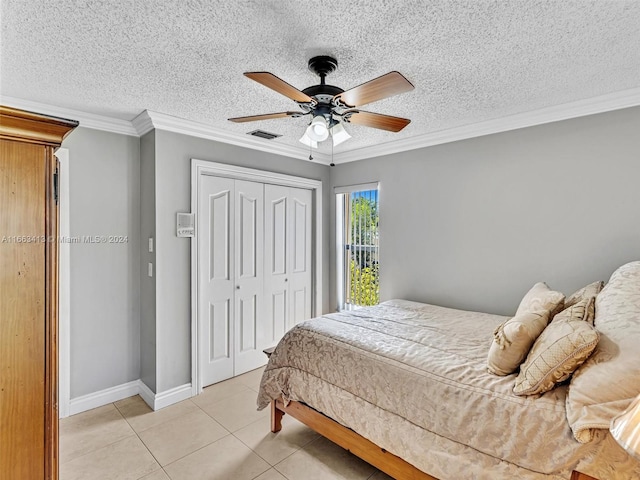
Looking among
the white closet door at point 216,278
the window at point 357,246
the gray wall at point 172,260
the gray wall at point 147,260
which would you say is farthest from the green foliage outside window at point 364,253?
the gray wall at point 147,260

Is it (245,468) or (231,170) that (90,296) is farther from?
(245,468)

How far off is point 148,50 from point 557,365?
96.6 inches

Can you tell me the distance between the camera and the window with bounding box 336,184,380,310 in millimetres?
3924

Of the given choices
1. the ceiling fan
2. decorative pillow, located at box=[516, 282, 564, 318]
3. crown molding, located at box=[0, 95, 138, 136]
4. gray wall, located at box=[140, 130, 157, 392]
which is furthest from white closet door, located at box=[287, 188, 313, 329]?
decorative pillow, located at box=[516, 282, 564, 318]

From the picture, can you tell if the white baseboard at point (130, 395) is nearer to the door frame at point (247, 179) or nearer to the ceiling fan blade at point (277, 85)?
the door frame at point (247, 179)

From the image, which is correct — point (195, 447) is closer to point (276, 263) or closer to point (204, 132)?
point (276, 263)

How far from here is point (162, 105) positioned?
2.53 metres

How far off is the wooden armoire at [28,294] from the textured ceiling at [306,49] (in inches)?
35.3

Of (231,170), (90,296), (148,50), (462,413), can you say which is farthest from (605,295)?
(90,296)

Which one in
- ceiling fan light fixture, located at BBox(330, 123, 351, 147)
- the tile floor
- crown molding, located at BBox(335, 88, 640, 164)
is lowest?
the tile floor

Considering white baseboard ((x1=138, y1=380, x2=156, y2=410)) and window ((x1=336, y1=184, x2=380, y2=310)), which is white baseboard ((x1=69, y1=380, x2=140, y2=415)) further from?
window ((x1=336, y1=184, x2=380, y2=310))

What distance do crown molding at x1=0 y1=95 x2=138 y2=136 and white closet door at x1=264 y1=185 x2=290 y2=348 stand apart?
4.63 ft

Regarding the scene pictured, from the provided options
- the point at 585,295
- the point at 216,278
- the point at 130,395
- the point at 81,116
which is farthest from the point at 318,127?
the point at 130,395

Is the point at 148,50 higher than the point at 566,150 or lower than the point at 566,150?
higher
